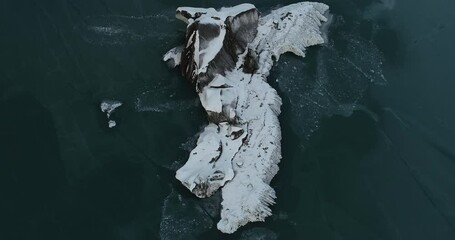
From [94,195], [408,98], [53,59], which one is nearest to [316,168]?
[408,98]

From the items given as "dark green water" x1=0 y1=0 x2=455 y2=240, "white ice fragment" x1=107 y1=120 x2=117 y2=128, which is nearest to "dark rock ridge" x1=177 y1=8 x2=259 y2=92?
"dark green water" x1=0 y1=0 x2=455 y2=240

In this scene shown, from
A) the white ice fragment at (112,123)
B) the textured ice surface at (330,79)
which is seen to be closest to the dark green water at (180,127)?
the textured ice surface at (330,79)

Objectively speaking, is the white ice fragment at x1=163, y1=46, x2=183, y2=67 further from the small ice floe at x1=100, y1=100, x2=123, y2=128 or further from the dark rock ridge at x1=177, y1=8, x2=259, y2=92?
the small ice floe at x1=100, y1=100, x2=123, y2=128

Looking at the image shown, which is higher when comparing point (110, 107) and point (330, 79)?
point (330, 79)

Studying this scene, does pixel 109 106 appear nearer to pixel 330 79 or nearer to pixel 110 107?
pixel 110 107

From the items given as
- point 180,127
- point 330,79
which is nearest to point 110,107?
point 180,127

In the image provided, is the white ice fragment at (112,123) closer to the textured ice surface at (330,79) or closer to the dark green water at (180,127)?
the dark green water at (180,127)
